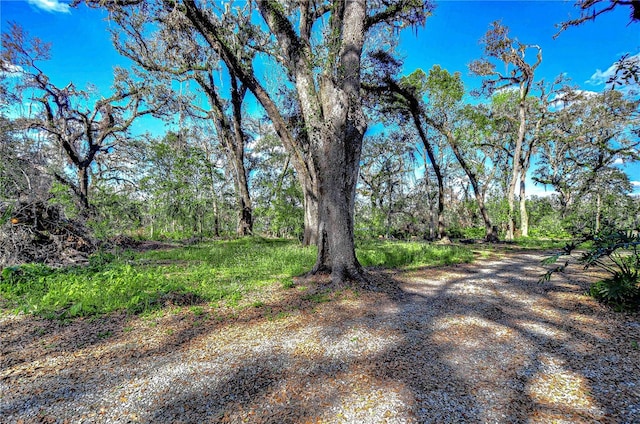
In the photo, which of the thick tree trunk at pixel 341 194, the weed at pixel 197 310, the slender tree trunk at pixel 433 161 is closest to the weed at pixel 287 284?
the thick tree trunk at pixel 341 194

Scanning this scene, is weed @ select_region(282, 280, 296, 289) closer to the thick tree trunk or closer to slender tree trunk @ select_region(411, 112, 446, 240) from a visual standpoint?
the thick tree trunk

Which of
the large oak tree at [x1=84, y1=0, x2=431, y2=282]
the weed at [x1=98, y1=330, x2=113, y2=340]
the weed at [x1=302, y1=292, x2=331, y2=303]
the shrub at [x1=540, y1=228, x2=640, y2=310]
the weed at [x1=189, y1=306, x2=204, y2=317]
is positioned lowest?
the weed at [x1=98, y1=330, x2=113, y2=340]

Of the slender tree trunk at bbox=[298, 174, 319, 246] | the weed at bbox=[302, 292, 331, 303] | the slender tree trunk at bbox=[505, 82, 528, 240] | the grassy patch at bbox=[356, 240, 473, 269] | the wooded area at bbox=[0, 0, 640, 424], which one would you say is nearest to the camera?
the wooded area at bbox=[0, 0, 640, 424]

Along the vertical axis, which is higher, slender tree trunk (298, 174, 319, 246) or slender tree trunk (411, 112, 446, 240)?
slender tree trunk (411, 112, 446, 240)

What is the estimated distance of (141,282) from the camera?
464 centimetres

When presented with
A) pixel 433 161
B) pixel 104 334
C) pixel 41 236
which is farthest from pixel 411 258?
pixel 41 236

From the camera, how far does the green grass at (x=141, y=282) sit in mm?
3781

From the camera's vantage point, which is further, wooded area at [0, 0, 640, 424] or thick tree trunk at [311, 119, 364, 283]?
thick tree trunk at [311, 119, 364, 283]

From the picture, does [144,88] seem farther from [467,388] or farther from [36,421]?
[467,388]

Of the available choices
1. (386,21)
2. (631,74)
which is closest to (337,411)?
(631,74)

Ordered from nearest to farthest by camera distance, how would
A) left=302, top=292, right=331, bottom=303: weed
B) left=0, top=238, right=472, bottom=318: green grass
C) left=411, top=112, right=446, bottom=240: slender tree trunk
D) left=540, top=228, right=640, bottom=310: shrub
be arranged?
left=540, top=228, right=640, bottom=310: shrub, left=0, top=238, right=472, bottom=318: green grass, left=302, top=292, right=331, bottom=303: weed, left=411, top=112, right=446, bottom=240: slender tree trunk

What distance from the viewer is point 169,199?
1032cm

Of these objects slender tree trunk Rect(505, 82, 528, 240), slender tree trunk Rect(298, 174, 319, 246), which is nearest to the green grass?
slender tree trunk Rect(298, 174, 319, 246)

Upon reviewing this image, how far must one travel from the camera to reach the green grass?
3781 mm
